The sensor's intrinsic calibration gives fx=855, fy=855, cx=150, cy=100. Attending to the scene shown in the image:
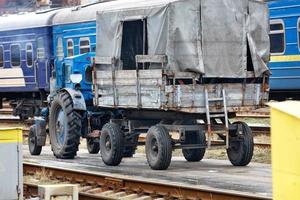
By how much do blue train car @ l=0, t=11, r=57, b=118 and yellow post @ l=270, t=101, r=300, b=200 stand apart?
56.4 feet

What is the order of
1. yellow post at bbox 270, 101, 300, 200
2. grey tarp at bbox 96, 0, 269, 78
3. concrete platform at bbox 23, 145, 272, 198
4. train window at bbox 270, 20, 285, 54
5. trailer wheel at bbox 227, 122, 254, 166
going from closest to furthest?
yellow post at bbox 270, 101, 300, 200, concrete platform at bbox 23, 145, 272, 198, grey tarp at bbox 96, 0, 269, 78, trailer wheel at bbox 227, 122, 254, 166, train window at bbox 270, 20, 285, 54

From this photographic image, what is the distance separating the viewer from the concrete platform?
12.5 meters

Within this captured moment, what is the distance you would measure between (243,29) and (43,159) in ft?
16.8

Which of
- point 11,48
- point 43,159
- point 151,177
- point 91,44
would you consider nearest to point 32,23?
point 11,48

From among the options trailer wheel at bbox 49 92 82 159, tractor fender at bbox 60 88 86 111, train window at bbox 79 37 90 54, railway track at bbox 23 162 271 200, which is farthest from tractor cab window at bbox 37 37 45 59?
railway track at bbox 23 162 271 200

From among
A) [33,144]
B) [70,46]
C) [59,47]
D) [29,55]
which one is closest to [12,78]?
[29,55]

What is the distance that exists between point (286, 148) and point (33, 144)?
12.9 m

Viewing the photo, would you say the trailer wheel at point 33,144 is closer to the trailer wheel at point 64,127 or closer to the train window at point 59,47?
the trailer wheel at point 64,127

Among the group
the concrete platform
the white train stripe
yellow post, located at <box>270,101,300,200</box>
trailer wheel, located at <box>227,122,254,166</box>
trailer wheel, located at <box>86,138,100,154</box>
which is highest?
the white train stripe

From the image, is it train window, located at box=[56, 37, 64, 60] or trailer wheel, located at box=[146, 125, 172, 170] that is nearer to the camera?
trailer wheel, located at box=[146, 125, 172, 170]

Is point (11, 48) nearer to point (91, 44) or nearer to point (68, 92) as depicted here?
point (91, 44)

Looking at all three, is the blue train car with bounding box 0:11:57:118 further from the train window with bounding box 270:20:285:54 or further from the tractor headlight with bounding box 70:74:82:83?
the tractor headlight with bounding box 70:74:82:83

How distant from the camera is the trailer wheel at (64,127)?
1620cm

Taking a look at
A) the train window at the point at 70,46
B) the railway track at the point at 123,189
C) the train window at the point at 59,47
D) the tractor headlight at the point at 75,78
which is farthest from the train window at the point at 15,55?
the railway track at the point at 123,189
